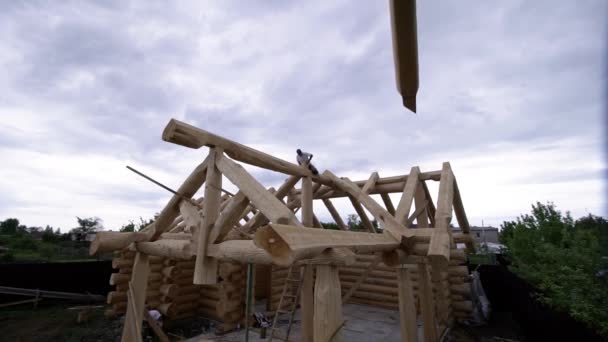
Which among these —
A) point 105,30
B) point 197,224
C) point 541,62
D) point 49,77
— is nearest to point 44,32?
point 105,30

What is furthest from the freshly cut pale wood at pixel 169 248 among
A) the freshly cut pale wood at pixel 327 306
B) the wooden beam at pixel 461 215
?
the wooden beam at pixel 461 215

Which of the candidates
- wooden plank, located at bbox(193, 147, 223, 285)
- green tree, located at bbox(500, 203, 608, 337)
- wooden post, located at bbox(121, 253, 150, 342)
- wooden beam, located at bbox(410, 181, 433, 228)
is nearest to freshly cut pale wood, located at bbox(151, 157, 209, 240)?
wooden plank, located at bbox(193, 147, 223, 285)

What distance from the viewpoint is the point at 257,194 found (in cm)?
333

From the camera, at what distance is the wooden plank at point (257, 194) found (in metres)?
2.93

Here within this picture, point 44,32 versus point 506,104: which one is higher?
point 44,32

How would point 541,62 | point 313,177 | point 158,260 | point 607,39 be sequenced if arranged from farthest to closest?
point 158,260
point 313,177
point 541,62
point 607,39

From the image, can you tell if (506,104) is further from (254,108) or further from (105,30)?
(254,108)

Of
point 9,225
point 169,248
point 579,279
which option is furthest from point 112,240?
point 9,225

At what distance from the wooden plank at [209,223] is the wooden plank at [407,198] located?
10.3 ft

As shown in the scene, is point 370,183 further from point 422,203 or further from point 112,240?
point 112,240

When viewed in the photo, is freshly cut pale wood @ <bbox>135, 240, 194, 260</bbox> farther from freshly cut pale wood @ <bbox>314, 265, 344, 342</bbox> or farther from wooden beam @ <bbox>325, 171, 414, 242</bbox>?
wooden beam @ <bbox>325, 171, 414, 242</bbox>

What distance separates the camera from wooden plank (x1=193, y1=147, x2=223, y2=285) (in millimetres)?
3789

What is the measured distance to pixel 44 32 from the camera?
622 cm

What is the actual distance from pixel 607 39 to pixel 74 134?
15841mm
